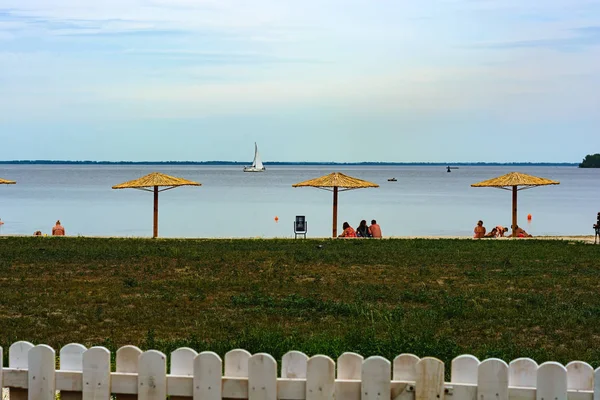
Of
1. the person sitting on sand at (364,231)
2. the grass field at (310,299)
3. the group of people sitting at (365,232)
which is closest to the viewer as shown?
the grass field at (310,299)

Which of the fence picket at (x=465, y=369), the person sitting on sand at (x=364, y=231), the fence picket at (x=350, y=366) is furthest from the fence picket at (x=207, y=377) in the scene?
the person sitting on sand at (x=364, y=231)

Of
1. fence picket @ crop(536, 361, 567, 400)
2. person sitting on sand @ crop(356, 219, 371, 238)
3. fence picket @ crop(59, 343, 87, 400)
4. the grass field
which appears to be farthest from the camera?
person sitting on sand @ crop(356, 219, 371, 238)

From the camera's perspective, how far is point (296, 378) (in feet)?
16.7

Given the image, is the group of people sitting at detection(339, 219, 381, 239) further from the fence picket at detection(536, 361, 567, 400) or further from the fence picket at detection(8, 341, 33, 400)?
the fence picket at detection(536, 361, 567, 400)

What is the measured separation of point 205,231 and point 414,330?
130ft

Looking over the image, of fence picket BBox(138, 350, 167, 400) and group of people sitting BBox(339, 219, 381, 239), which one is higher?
group of people sitting BBox(339, 219, 381, 239)

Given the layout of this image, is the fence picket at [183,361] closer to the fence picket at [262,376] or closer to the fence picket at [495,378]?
the fence picket at [262,376]

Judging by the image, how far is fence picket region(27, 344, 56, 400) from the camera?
5195 millimetres

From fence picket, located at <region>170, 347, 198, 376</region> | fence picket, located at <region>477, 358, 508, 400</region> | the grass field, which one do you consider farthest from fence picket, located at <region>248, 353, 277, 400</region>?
the grass field

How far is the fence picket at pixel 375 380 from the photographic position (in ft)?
16.2

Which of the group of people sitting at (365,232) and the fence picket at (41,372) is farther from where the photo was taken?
the group of people sitting at (365,232)

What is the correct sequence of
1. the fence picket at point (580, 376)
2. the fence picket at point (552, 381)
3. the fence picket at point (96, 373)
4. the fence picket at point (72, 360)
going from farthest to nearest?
1. the fence picket at point (72, 360)
2. the fence picket at point (96, 373)
3. the fence picket at point (580, 376)
4. the fence picket at point (552, 381)

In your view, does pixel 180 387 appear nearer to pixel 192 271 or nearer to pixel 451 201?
pixel 192 271

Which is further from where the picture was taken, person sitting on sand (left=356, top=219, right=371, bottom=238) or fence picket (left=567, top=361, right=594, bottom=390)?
person sitting on sand (left=356, top=219, right=371, bottom=238)
